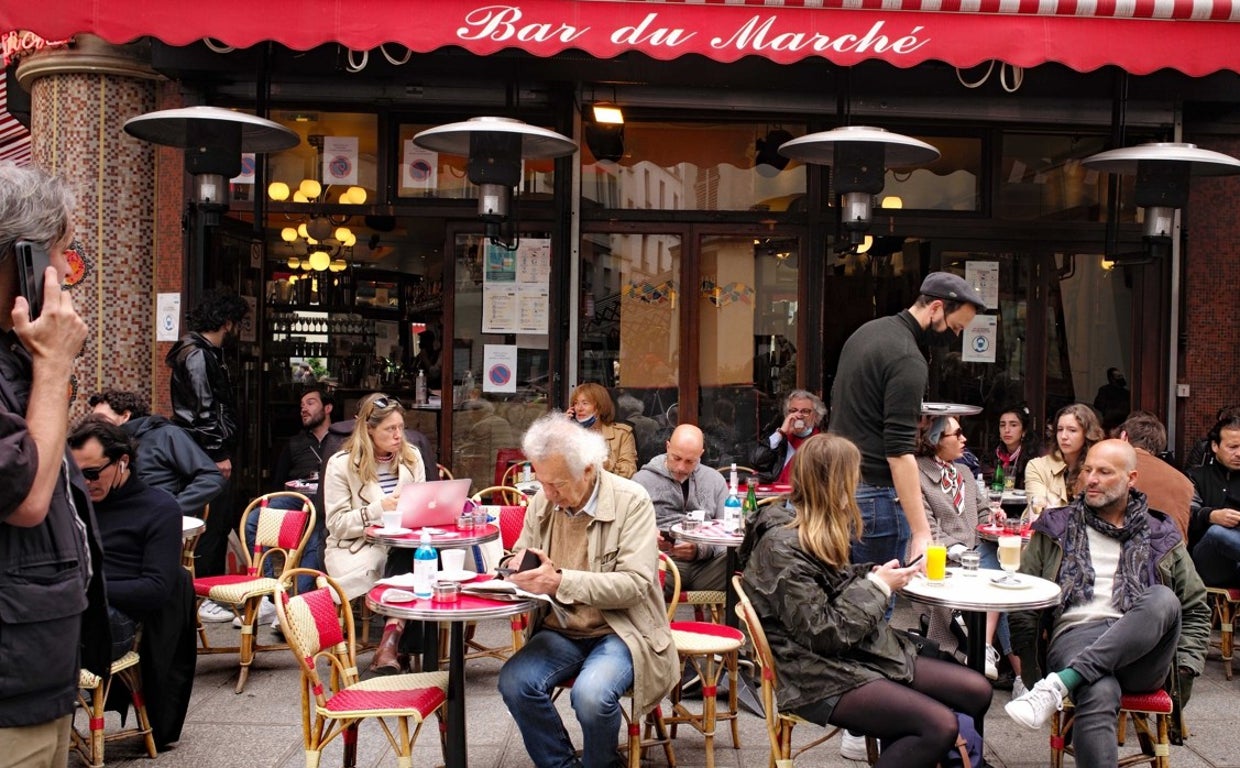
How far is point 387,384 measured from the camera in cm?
1204

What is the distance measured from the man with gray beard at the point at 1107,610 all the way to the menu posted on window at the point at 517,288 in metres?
4.70

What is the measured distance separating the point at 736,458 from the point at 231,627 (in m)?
3.93

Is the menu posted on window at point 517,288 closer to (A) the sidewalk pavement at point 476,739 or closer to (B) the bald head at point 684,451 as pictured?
(B) the bald head at point 684,451

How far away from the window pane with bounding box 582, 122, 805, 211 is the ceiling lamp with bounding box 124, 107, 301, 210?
2.55m

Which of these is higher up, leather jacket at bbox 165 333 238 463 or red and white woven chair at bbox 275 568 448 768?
leather jacket at bbox 165 333 238 463

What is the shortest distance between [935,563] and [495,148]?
401 centimetres

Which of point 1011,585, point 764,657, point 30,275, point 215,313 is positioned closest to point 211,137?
point 215,313

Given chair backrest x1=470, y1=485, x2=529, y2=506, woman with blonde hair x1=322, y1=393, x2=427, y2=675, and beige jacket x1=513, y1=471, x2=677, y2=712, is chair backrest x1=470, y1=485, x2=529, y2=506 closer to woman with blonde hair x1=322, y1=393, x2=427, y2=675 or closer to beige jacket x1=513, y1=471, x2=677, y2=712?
woman with blonde hair x1=322, y1=393, x2=427, y2=675

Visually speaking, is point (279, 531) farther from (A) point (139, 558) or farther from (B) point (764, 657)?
(B) point (764, 657)

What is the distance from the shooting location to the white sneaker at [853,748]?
5.14 meters

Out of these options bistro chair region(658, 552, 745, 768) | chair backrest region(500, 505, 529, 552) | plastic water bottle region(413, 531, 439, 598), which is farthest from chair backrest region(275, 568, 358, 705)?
chair backrest region(500, 505, 529, 552)

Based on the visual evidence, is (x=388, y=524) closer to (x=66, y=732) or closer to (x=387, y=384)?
(x=66, y=732)

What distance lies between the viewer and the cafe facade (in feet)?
28.3

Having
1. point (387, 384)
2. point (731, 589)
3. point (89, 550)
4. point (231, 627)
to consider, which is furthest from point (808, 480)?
point (387, 384)
